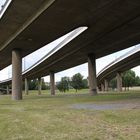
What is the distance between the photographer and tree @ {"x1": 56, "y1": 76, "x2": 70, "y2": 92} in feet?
427

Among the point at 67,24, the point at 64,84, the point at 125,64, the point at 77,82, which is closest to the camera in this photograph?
the point at 67,24

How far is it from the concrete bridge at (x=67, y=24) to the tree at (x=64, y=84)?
78414 mm

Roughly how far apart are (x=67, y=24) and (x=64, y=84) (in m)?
100

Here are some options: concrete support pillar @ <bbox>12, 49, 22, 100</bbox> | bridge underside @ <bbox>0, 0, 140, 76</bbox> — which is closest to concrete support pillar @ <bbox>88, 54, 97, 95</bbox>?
bridge underside @ <bbox>0, 0, 140, 76</bbox>

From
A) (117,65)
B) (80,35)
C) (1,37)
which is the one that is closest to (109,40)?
(80,35)

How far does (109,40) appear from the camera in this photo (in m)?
46.6

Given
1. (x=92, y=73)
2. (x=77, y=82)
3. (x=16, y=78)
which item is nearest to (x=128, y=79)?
(x=77, y=82)

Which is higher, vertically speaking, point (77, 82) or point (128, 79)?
point (128, 79)

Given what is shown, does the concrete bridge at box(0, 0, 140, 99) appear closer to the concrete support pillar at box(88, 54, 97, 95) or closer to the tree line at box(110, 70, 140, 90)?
the concrete support pillar at box(88, 54, 97, 95)

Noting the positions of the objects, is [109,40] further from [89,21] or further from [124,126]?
[124,126]

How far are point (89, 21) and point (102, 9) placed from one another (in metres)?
4.50

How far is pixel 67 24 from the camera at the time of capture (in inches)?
1277

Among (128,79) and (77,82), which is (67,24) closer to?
(77,82)

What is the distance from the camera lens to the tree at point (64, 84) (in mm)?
130050
